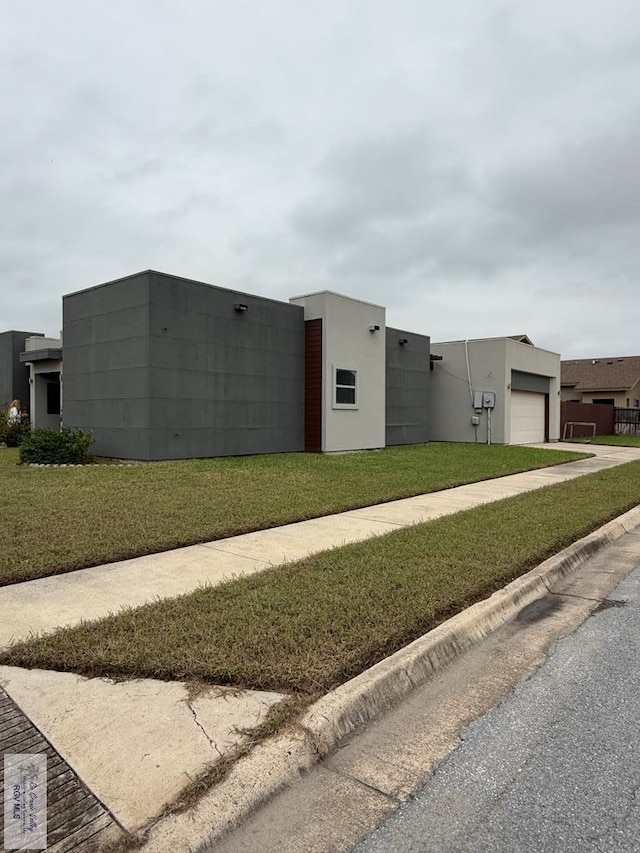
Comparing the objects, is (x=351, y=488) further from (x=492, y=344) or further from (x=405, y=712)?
(x=492, y=344)

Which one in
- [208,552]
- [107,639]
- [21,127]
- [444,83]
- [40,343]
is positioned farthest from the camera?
[40,343]

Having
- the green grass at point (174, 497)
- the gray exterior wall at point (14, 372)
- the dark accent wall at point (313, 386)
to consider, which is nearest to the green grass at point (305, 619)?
the green grass at point (174, 497)

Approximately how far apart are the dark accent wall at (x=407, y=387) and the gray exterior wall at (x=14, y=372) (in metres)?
14.2

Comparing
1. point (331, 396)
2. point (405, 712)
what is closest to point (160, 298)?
point (331, 396)

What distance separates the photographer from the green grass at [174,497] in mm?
6258

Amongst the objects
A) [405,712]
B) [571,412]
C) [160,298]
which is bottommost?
[405,712]

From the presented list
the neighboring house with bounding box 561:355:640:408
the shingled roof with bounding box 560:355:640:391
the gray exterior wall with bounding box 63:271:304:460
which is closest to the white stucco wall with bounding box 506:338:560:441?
the gray exterior wall with bounding box 63:271:304:460

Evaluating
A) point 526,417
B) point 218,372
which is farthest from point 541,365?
point 218,372

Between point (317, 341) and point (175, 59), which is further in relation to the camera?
point (317, 341)

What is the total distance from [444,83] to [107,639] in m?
12.8

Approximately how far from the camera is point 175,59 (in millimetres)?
11141

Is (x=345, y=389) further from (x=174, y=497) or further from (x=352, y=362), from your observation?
(x=174, y=497)

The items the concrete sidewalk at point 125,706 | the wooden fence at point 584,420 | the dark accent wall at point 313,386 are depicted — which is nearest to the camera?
the concrete sidewalk at point 125,706

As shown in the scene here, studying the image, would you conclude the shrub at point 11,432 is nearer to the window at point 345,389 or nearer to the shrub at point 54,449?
the shrub at point 54,449
